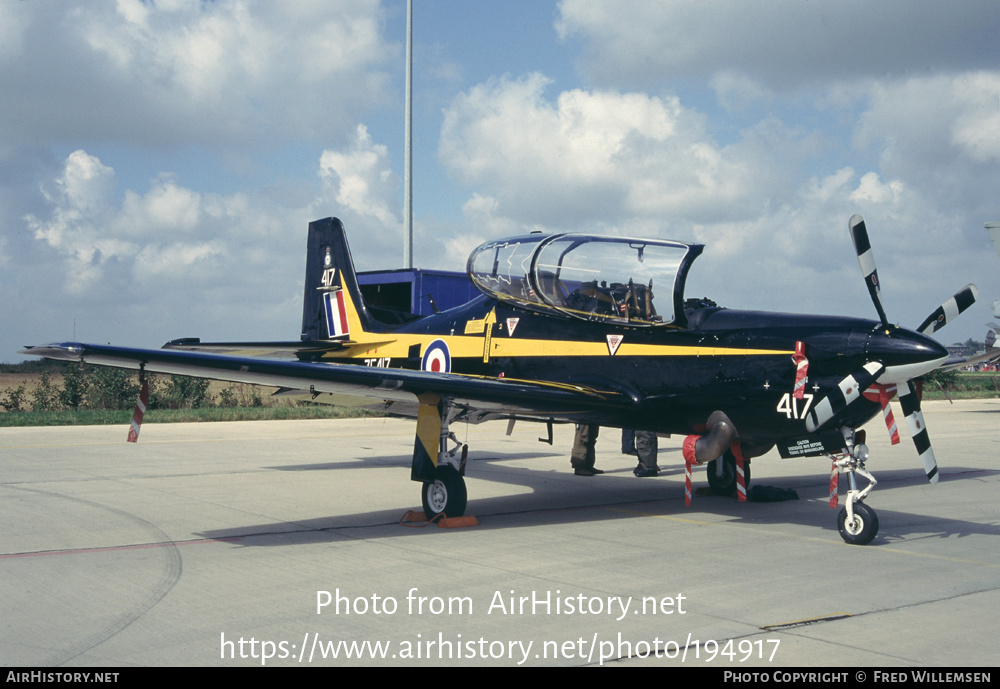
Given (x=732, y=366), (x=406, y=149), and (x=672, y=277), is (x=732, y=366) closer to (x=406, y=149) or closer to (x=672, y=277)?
(x=672, y=277)

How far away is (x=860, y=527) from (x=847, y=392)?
4.35ft

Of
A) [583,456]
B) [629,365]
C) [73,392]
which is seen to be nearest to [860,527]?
[629,365]

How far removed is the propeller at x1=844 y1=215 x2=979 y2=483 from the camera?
7273mm

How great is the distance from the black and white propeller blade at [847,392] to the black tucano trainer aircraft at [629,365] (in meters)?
0.01

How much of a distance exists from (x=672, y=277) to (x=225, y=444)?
10.6m

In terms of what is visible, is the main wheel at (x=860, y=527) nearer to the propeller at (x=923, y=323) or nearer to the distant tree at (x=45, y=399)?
the propeller at (x=923, y=323)

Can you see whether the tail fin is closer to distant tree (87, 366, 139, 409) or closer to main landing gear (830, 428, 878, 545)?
main landing gear (830, 428, 878, 545)

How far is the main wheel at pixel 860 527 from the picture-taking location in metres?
7.32

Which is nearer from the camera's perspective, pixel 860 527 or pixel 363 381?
pixel 860 527

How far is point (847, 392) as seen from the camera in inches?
273

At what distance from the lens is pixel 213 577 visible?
611 centimetres

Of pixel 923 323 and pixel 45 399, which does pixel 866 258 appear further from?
pixel 45 399

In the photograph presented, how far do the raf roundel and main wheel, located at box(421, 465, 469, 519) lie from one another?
1952 millimetres
